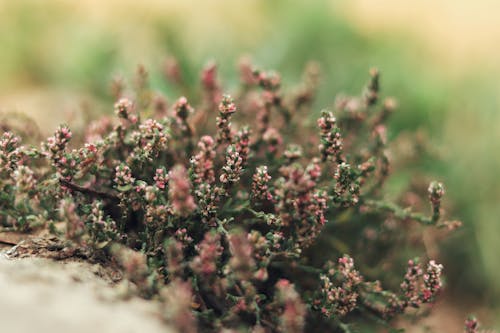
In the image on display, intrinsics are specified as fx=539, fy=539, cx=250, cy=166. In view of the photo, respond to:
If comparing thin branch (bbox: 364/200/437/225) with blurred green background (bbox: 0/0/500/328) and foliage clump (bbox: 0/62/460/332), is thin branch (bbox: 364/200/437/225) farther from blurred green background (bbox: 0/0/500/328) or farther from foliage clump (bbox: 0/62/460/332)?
blurred green background (bbox: 0/0/500/328)

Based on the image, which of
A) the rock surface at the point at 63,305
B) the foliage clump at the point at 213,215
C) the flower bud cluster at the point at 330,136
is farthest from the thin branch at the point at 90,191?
the flower bud cluster at the point at 330,136

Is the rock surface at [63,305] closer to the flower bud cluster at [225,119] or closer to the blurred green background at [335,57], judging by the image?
the flower bud cluster at [225,119]

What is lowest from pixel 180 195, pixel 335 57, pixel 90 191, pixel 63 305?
pixel 63 305

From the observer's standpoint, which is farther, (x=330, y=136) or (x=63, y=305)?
(x=330, y=136)

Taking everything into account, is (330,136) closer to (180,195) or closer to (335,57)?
(180,195)

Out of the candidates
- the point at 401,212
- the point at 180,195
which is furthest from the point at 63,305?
the point at 401,212

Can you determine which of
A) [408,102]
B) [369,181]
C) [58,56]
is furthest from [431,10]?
[58,56]
